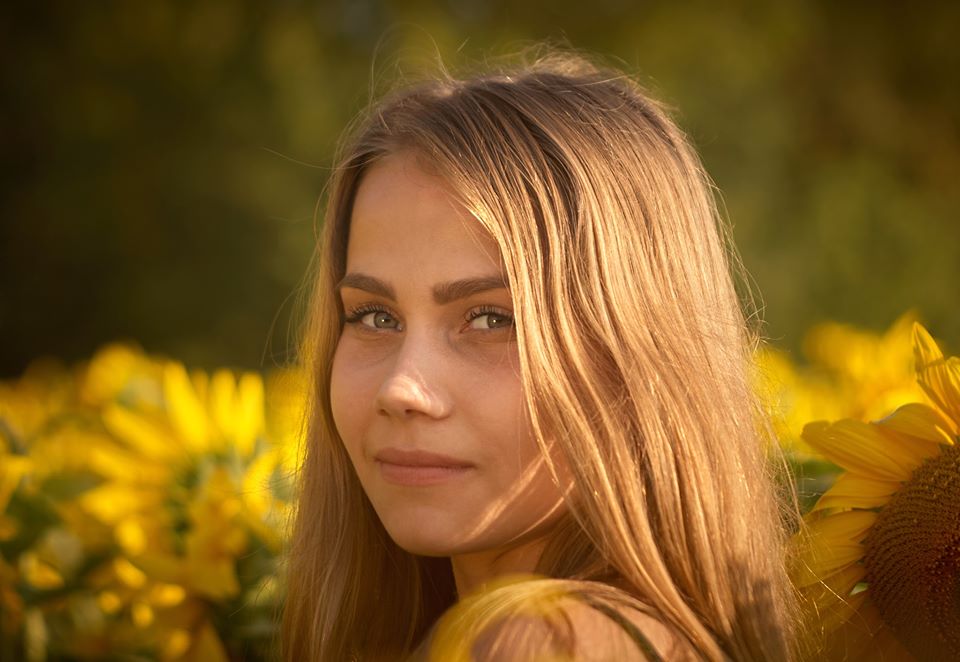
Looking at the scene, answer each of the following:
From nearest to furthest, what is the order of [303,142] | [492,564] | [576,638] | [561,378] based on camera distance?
[576,638] < [561,378] < [492,564] < [303,142]

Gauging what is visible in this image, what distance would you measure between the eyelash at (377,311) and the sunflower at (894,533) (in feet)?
1.67

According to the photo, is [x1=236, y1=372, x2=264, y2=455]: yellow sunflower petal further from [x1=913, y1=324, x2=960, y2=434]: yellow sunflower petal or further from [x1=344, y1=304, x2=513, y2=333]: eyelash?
[x1=913, y1=324, x2=960, y2=434]: yellow sunflower petal

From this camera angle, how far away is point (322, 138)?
27.5 ft

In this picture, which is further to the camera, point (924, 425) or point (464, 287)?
point (464, 287)

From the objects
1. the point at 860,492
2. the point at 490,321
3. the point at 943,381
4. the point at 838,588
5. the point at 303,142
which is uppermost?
the point at 303,142

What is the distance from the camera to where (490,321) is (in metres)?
1.84

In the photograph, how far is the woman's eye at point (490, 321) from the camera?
183cm

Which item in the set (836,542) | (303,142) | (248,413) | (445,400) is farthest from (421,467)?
(303,142)

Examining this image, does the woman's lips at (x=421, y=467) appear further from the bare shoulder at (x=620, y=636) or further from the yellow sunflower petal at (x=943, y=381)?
the yellow sunflower petal at (x=943, y=381)

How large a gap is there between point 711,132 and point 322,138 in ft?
8.95

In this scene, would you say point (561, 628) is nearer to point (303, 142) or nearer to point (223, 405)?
point (223, 405)

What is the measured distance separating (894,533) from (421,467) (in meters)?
0.70

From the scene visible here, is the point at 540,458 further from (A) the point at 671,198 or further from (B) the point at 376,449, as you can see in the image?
(A) the point at 671,198

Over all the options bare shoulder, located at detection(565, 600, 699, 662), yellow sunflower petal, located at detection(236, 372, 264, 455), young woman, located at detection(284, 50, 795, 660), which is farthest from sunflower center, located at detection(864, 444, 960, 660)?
yellow sunflower petal, located at detection(236, 372, 264, 455)
